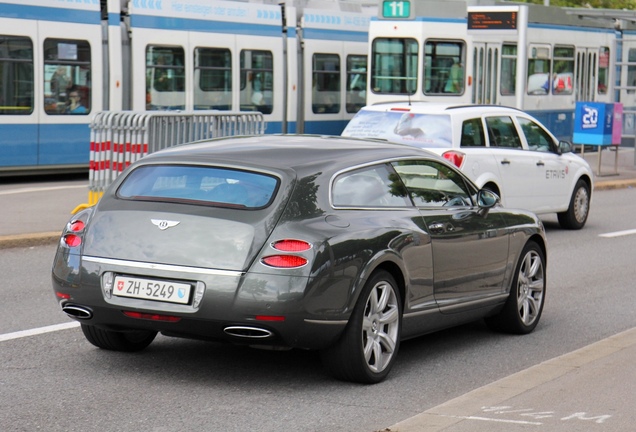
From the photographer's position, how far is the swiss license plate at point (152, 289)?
7.03m

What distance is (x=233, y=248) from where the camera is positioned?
7.04 metres

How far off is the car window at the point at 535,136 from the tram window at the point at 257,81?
1033 cm

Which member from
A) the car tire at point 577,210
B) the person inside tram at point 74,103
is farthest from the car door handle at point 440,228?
the person inside tram at point 74,103

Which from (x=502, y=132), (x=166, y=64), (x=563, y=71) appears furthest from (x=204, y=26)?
(x=563, y=71)

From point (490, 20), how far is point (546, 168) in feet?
31.7

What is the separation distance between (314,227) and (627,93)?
2872cm

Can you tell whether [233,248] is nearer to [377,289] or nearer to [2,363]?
[377,289]

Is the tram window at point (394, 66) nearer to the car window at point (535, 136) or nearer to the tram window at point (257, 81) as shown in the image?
the tram window at point (257, 81)

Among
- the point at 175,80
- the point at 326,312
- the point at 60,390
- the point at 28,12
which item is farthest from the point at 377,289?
the point at 175,80

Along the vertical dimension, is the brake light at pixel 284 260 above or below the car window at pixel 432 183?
below

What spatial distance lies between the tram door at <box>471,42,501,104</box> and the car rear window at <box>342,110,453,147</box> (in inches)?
517

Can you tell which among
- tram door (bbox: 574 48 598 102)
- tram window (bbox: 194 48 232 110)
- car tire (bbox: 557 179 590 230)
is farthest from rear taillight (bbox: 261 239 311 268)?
tram door (bbox: 574 48 598 102)

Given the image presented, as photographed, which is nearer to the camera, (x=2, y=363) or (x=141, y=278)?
(x=141, y=278)

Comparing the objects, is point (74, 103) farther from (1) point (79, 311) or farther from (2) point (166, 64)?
(1) point (79, 311)
